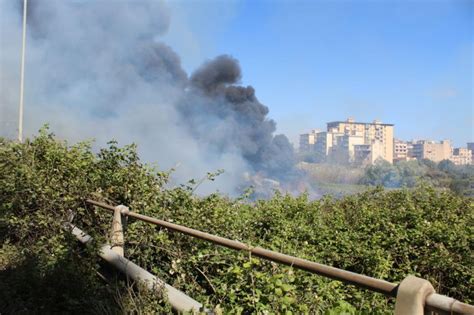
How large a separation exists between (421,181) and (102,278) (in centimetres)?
628

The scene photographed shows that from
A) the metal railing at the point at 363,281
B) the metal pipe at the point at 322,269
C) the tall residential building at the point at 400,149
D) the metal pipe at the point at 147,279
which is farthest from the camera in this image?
the tall residential building at the point at 400,149

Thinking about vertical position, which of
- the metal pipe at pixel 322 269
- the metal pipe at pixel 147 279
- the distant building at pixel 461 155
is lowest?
the metal pipe at pixel 147 279

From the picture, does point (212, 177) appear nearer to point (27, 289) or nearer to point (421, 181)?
point (27, 289)

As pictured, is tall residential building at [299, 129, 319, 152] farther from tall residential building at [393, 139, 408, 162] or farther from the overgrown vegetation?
the overgrown vegetation

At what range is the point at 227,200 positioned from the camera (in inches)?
250

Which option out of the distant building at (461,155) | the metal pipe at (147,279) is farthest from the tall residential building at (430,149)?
the metal pipe at (147,279)

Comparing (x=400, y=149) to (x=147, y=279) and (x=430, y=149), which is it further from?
(x=147, y=279)

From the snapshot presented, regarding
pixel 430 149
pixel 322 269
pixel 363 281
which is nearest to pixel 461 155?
pixel 430 149

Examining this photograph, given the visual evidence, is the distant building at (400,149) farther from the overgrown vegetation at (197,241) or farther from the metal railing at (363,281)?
the metal railing at (363,281)

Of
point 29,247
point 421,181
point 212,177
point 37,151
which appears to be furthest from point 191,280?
point 421,181

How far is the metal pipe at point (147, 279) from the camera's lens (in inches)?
130

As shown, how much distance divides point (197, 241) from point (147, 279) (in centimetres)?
75

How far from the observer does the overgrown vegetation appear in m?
3.40

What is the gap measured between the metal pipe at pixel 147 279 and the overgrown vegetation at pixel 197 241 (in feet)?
0.32
